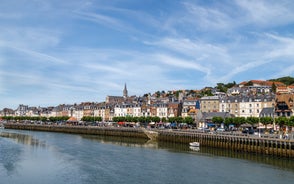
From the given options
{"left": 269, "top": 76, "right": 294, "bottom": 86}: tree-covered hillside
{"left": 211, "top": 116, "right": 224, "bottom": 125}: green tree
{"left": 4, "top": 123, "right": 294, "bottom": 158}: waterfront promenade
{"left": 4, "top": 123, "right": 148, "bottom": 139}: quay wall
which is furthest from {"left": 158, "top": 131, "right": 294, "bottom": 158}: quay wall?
{"left": 269, "top": 76, "right": 294, "bottom": 86}: tree-covered hillside

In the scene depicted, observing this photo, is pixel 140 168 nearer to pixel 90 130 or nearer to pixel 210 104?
pixel 90 130

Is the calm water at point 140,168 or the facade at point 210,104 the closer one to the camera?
the calm water at point 140,168

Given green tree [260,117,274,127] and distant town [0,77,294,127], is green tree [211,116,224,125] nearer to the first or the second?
distant town [0,77,294,127]

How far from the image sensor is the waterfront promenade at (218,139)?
47.3 meters

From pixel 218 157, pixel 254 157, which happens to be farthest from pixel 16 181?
pixel 254 157

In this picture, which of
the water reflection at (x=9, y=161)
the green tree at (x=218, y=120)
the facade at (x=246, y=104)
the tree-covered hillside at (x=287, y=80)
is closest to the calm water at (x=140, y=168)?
the water reflection at (x=9, y=161)

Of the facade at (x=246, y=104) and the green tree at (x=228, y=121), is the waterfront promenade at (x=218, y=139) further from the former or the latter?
the facade at (x=246, y=104)

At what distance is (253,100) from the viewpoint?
93.4 m

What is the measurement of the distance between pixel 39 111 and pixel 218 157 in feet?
539

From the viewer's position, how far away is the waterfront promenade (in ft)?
155

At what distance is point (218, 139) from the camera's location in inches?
2387

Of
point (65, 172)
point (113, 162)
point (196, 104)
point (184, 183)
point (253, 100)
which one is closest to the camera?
point (184, 183)

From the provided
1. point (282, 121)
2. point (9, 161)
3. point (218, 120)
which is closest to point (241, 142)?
point (282, 121)

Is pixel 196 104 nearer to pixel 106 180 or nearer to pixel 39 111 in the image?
pixel 106 180
